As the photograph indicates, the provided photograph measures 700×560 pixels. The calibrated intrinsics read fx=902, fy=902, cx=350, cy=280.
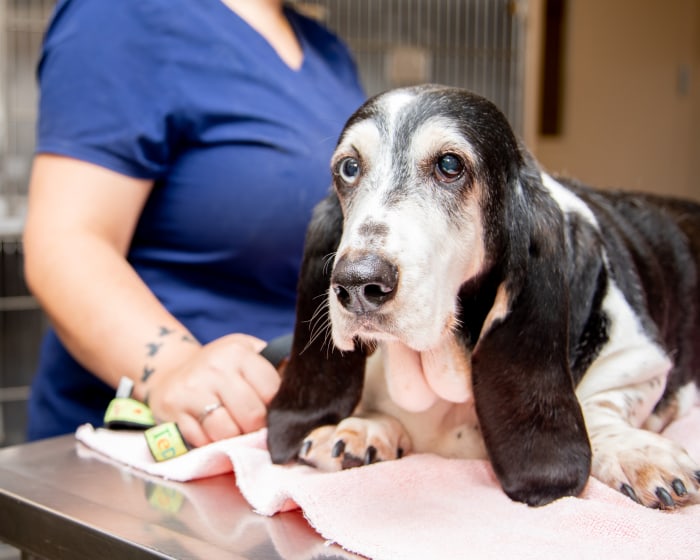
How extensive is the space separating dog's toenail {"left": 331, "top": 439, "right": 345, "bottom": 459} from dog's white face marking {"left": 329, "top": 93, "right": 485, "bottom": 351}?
17cm

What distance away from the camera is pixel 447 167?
37.8 inches

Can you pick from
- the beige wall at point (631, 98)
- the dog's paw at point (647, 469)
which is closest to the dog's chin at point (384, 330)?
the dog's paw at point (647, 469)

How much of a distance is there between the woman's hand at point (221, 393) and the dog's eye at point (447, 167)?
0.34 meters

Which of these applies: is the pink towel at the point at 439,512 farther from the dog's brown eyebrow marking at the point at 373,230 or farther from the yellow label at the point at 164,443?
the dog's brown eyebrow marking at the point at 373,230

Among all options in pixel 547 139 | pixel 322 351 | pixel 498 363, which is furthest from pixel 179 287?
pixel 547 139

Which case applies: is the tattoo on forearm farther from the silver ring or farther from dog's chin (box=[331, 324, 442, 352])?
dog's chin (box=[331, 324, 442, 352])

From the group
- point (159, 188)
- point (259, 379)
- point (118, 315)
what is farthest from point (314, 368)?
point (159, 188)

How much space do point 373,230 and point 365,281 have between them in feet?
0.21

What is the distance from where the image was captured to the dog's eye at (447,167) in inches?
37.7

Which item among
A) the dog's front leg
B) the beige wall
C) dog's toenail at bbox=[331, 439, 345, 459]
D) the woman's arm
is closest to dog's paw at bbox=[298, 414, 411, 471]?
dog's toenail at bbox=[331, 439, 345, 459]

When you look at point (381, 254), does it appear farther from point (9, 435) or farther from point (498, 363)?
point (9, 435)

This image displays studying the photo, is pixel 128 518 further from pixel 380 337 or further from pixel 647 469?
pixel 647 469

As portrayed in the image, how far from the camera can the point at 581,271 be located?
41.6 inches

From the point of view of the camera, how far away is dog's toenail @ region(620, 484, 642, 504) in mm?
905
